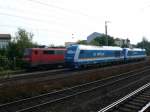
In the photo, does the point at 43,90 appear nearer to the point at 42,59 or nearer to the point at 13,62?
the point at 42,59

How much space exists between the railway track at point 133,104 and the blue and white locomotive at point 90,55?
54.0 feet

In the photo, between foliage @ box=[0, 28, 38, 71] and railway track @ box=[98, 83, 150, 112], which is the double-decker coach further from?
railway track @ box=[98, 83, 150, 112]

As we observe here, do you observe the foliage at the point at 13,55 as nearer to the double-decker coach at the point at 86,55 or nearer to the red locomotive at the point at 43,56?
the red locomotive at the point at 43,56

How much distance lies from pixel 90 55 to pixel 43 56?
264 inches

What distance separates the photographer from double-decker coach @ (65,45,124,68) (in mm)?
32616

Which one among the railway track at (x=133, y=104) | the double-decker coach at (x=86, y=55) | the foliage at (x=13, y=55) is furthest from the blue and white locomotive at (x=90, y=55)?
the railway track at (x=133, y=104)

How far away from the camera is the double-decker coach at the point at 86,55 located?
32616 millimetres

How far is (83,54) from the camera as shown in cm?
3381

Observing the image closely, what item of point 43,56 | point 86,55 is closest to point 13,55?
point 43,56

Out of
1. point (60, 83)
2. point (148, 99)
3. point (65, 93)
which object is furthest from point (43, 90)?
point (148, 99)

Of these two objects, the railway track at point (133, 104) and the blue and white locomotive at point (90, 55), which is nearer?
the railway track at point (133, 104)

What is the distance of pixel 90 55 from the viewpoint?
3562 centimetres

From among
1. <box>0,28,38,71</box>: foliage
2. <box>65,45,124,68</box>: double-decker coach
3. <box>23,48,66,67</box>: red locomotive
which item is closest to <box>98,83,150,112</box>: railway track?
<box>65,45,124,68</box>: double-decker coach

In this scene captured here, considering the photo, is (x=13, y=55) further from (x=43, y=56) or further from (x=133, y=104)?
(x=133, y=104)
